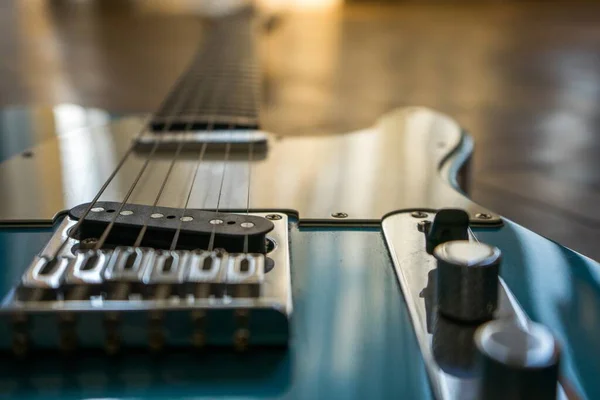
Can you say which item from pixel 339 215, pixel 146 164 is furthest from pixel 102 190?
pixel 339 215

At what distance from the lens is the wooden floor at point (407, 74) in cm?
126

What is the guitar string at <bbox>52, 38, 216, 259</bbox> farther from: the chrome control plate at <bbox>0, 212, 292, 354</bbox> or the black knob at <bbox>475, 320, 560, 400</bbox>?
the black knob at <bbox>475, 320, 560, 400</bbox>

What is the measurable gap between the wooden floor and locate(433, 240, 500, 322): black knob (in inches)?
21.8

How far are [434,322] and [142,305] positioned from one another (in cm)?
18

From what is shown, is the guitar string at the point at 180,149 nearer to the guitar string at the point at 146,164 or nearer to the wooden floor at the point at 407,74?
the guitar string at the point at 146,164

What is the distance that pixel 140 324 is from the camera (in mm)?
457

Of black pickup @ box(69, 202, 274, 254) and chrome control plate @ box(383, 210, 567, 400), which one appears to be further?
black pickup @ box(69, 202, 274, 254)

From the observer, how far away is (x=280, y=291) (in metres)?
0.50

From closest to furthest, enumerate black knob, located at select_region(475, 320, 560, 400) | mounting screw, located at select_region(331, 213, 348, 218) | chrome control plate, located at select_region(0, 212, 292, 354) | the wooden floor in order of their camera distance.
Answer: black knob, located at select_region(475, 320, 560, 400), chrome control plate, located at select_region(0, 212, 292, 354), mounting screw, located at select_region(331, 213, 348, 218), the wooden floor

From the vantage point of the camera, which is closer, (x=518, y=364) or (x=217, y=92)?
(x=518, y=364)

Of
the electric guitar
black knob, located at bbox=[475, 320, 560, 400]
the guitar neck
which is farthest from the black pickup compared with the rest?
the guitar neck

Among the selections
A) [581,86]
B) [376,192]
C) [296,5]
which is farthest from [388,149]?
[296,5]

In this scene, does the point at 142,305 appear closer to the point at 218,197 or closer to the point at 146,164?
the point at 218,197

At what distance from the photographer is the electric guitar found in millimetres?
428
